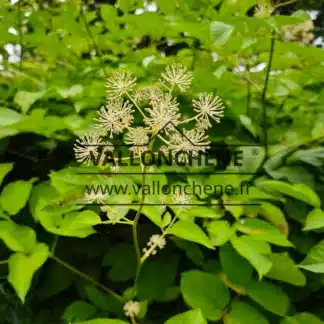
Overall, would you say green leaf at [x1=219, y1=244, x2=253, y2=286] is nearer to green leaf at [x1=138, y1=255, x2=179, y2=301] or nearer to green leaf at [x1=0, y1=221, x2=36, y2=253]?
Answer: green leaf at [x1=138, y1=255, x2=179, y2=301]

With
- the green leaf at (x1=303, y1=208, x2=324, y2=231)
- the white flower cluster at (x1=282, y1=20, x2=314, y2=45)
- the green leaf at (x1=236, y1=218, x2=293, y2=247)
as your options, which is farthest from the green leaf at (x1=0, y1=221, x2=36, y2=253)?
the white flower cluster at (x1=282, y1=20, x2=314, y2=45)

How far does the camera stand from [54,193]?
799mm

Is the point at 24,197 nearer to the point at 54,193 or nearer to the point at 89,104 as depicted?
the point at 54,193

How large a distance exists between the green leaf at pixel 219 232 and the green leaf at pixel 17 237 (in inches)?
11.6

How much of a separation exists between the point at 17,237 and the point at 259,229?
0.41 m

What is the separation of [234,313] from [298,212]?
10.0 inches

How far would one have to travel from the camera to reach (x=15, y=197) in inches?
30.7

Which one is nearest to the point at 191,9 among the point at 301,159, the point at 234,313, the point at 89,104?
the point at 89,104

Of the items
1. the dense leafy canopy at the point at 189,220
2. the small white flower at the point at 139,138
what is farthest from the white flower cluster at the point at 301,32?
the small white flower at the point at 139,138

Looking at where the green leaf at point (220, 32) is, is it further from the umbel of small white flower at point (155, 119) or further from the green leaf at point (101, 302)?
the green leaf at point (101, 302)

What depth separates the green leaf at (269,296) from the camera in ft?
2.32

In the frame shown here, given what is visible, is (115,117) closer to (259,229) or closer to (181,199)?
Result: (181,199)

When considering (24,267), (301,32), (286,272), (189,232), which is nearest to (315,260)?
(286,272)

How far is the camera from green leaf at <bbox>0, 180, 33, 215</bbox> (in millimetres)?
765
